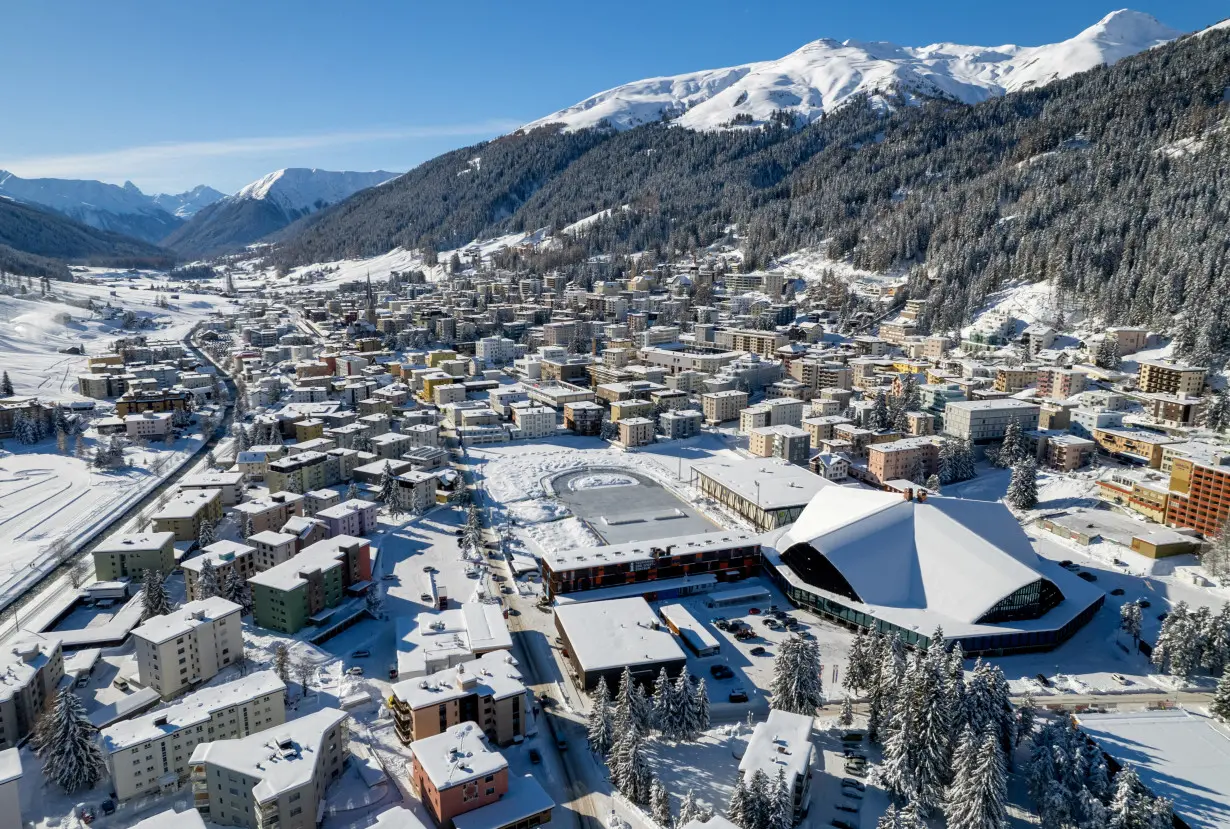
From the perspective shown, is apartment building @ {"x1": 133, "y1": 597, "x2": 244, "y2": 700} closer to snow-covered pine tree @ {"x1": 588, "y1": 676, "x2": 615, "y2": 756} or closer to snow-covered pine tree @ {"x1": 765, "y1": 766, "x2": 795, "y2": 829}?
snow-covered pine tree @ {"x1": 588, "y1": 676, "x2": 615, "y2": 756}

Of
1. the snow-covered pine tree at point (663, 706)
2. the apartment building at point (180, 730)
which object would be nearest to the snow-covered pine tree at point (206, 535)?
the apartment building at point (180, 730)

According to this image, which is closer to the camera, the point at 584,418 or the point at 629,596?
the point at 629,596

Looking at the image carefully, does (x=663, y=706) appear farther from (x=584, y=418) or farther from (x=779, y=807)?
(x=584, y=418)

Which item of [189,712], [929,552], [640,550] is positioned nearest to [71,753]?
[189,712]

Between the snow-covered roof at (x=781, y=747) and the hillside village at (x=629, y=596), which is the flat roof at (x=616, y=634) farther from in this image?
the snow-covered roof at (x=781, y=747)

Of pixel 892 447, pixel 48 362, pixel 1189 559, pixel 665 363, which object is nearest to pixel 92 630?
pixel 892 447

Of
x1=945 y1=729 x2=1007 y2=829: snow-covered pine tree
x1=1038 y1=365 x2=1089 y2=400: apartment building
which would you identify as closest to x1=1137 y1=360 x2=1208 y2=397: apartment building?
x1=1038 y1=365 x2=1089 y2=400: apartment building
